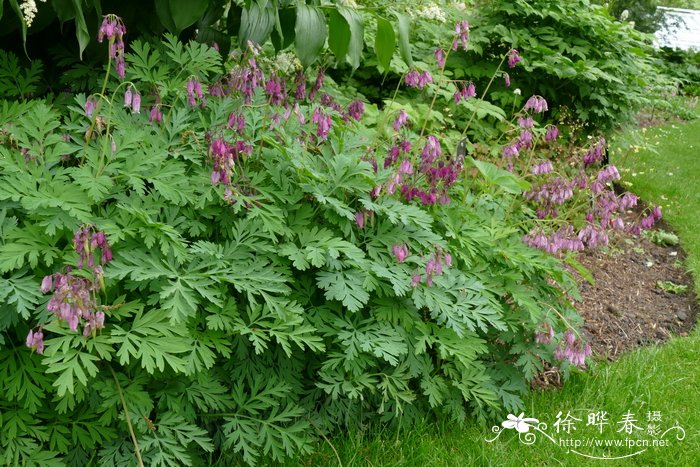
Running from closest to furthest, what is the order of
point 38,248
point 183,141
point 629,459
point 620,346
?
point 38,248, point 183,141, point 629,459, point 620,346

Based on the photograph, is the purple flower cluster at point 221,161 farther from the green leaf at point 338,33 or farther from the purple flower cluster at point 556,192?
the purple flower cluster at point 556,192

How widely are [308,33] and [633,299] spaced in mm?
3323

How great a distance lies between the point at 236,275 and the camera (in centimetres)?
247

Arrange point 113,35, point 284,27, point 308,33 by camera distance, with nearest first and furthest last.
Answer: point 113,35, point 308,33, point 284,27

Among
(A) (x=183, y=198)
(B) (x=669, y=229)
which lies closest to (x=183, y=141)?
(A) (x=183, y=198)

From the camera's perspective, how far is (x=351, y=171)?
2.83m

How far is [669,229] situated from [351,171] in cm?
465

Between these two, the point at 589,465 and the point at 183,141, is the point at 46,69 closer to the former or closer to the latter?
the point at 183,141

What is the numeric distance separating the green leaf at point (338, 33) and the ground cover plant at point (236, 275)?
0.27 metres

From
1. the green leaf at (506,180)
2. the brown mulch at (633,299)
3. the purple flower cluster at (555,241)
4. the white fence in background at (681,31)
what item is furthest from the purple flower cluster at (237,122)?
the white fence in background at (681,31)

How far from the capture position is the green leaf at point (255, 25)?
2969mm

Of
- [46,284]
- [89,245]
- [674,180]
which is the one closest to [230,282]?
[89,245]

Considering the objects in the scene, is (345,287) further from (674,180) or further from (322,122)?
(674,180)

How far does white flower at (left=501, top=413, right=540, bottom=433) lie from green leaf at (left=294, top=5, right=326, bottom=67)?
1.83 meters
